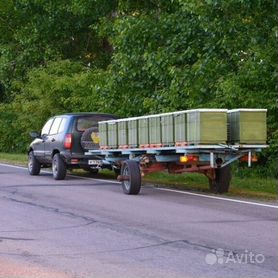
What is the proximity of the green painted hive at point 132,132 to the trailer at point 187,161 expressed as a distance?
0.15 metres

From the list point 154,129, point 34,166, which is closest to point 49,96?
point 34,166

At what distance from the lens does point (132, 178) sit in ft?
44.1

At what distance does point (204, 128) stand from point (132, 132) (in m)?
2.69

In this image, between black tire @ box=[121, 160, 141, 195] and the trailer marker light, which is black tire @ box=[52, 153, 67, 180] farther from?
the trailer marker light

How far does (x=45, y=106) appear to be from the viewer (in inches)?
1133

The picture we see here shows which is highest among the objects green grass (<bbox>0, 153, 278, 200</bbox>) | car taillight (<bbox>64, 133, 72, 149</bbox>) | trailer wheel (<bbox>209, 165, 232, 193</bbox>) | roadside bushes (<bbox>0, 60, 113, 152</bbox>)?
roadside bushes (<bbox>0, 60, 113, 152</bbox>)

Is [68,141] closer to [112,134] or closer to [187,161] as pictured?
[112,134]

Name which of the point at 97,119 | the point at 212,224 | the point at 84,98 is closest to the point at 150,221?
the point at 212,224

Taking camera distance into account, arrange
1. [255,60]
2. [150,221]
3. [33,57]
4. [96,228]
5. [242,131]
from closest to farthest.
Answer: [96,228] < [150,221] < [242,131] < [255,60] < [33,57]

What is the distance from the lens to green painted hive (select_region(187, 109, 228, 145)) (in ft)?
39.8

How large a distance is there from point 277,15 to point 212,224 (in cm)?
901

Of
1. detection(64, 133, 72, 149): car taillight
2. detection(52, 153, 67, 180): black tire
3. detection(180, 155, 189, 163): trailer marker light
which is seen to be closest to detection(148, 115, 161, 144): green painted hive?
detection(180, 155, 189, 163): trailer marker light

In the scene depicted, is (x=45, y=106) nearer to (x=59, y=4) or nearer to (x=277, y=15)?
(x=59, y=4)

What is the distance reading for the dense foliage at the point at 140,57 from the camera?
56.6 ft
